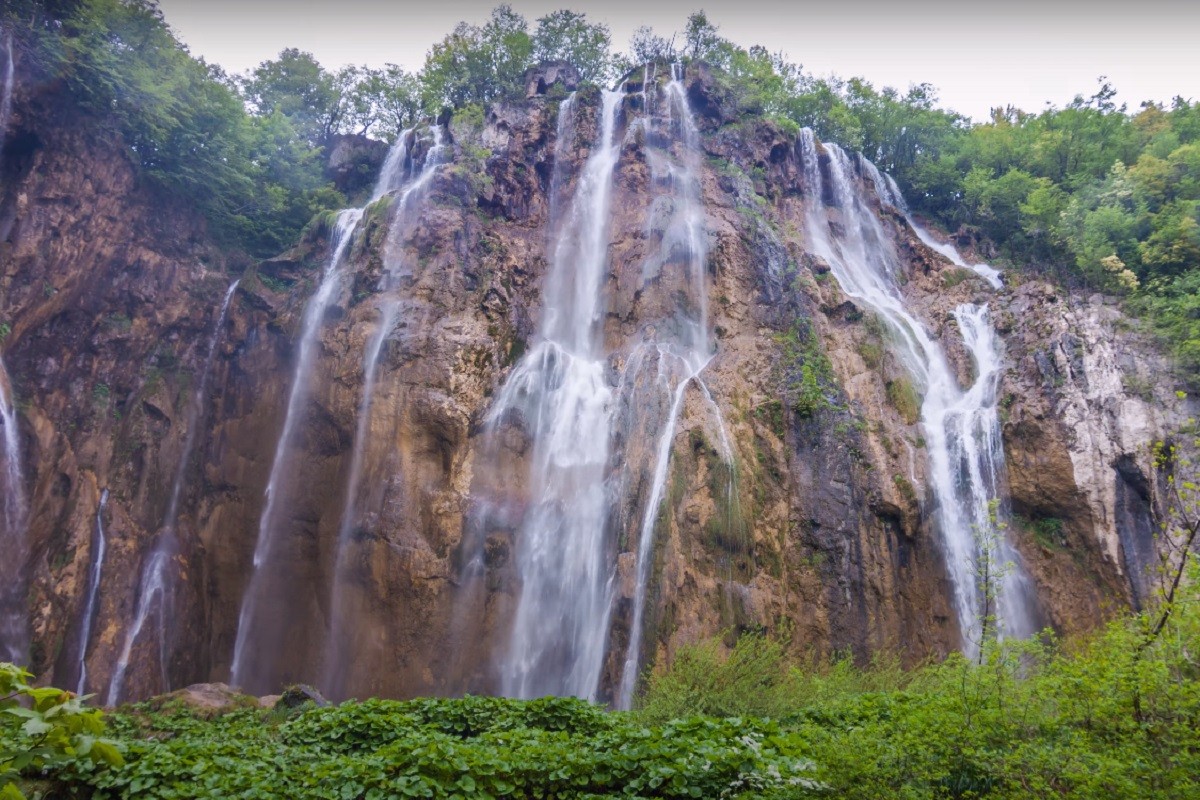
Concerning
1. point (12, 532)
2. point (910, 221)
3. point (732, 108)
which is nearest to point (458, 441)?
point (12, 532)

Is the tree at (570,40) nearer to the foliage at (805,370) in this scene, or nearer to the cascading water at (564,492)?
the cascading water at (564,492)

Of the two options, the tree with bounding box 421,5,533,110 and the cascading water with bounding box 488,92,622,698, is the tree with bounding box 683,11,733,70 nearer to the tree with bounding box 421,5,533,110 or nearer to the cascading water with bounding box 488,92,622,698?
the tree with bounding box 421,5,533,110

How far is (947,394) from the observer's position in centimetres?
1934

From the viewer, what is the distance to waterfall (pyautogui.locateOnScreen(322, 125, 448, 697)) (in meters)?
17.2

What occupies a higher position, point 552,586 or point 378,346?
point 378,346

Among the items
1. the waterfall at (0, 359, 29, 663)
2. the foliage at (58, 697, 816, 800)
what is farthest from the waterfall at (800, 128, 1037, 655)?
the waterfall at (0, 359, 29, 663)

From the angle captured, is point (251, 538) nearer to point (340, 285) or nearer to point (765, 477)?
point (340, 285)

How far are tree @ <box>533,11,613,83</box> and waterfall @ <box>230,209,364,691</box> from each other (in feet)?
52.8

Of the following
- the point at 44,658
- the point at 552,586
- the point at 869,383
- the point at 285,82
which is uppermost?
the point at 285,82

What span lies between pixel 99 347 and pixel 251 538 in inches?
282

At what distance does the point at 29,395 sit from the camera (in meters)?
18.2

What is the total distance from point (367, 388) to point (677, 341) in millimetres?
9078

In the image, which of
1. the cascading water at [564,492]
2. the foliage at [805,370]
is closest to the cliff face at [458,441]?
the foliage at [805,370]

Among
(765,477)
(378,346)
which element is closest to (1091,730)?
(765,477)
